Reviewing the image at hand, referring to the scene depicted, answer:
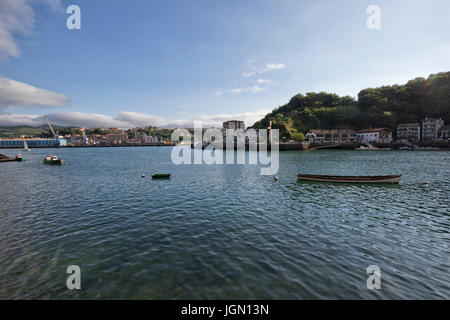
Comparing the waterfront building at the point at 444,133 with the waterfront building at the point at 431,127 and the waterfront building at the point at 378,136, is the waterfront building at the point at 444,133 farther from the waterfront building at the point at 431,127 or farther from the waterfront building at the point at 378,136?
the waterfront building at the point at 378,136

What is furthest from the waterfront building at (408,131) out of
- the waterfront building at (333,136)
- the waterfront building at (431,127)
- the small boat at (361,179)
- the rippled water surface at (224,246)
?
the rippled water surface at (224,246)

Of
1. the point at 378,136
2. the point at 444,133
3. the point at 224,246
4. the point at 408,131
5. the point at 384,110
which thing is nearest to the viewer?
the point at 224,246

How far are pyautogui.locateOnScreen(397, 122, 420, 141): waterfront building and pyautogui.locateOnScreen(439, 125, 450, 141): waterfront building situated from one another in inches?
382

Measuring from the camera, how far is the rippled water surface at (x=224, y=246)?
826 centimetres

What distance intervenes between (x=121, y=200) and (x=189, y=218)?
418 inches

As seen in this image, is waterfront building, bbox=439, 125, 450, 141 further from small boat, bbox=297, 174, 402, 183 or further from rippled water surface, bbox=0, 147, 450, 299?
rippled water surface, bbox=0, 147, 450, 299

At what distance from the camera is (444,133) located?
110312 mm

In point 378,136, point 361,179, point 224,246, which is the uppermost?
point 378,136

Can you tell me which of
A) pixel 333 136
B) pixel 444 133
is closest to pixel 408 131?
pixel 444 133

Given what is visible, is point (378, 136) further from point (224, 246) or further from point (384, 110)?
point (224, 246)

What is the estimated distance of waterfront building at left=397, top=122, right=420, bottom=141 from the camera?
391 feet

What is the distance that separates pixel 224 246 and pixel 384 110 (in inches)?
7195
